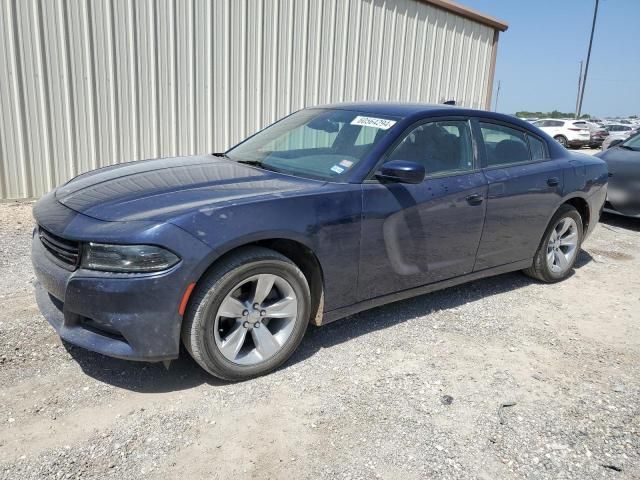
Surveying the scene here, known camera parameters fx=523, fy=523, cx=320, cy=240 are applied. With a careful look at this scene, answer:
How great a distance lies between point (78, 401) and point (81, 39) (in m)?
5.42

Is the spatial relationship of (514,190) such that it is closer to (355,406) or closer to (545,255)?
(545,255)

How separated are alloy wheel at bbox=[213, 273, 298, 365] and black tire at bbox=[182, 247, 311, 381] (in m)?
0.03

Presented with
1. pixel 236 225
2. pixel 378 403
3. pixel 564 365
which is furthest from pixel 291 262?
pixel 564 365

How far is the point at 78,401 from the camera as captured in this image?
272cm

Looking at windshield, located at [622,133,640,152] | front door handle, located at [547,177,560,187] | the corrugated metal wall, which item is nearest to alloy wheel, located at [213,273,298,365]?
front door handle, located at [547,177,560,187]

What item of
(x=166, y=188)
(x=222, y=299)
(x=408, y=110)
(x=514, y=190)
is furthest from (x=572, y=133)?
(x=222, y=299)

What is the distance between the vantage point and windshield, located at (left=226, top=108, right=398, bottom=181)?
3.48 m

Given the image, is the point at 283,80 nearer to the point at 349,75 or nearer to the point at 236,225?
the point at 349,75

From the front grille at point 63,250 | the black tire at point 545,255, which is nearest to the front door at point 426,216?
the black tire at point 545,255

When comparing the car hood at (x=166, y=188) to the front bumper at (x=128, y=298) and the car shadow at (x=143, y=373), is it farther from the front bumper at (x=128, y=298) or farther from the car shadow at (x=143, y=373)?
the car shadow at (x=143, y=373)

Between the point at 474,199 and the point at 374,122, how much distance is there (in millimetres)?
933

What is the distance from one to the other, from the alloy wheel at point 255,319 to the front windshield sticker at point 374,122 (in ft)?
4.53

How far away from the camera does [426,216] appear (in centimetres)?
356

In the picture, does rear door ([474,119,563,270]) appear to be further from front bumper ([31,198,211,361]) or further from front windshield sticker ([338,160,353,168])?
front bumper ([31,198,211,361])
